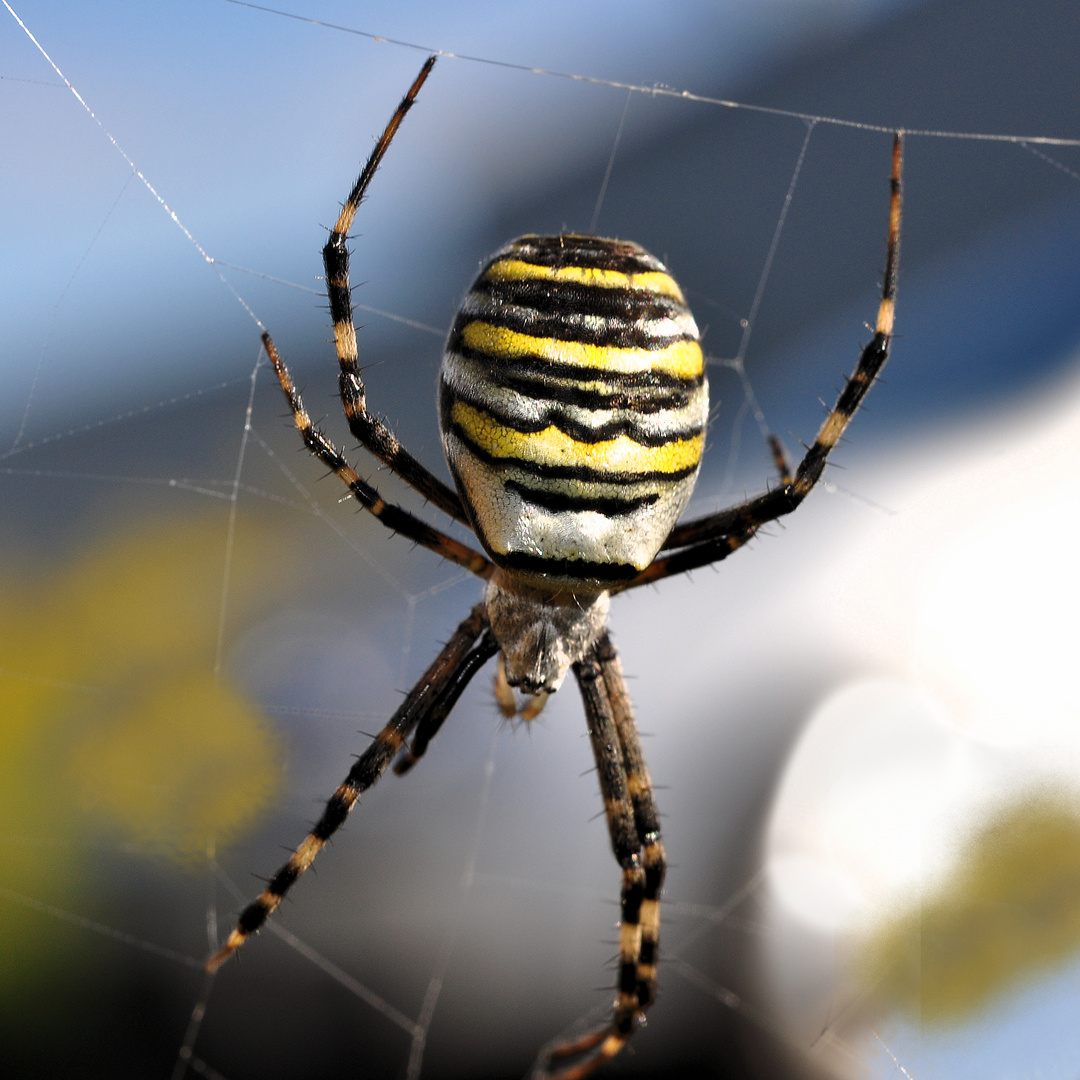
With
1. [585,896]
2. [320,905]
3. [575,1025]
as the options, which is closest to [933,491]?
[585,896]

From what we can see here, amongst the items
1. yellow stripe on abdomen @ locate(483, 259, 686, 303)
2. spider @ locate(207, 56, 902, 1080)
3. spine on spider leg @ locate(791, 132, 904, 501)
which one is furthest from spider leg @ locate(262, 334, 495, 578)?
spine on spider leg @ locate(791, 132, 904, 501)

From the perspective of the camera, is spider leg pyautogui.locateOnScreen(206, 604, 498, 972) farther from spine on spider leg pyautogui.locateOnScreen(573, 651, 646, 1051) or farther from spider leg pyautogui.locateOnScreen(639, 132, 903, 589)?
spider leg pyautogui.locateOnScreen(639, 132, 903, 589)

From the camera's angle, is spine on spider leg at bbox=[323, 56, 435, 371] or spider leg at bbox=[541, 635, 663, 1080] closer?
spine on spider leg at bbox=[323, 56, 435, 371]

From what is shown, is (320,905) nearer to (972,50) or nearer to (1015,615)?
(1015,615)

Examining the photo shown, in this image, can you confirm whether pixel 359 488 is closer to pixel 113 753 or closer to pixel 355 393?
pixel 355 393

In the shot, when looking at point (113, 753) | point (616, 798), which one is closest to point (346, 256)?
point (616, 798)

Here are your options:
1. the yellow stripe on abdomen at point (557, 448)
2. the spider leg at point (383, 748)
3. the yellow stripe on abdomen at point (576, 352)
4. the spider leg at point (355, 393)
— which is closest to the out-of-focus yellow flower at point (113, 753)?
the spider leg at point (383, 748)

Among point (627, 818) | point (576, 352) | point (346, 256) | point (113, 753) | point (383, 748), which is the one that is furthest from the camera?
point (113, 753)
